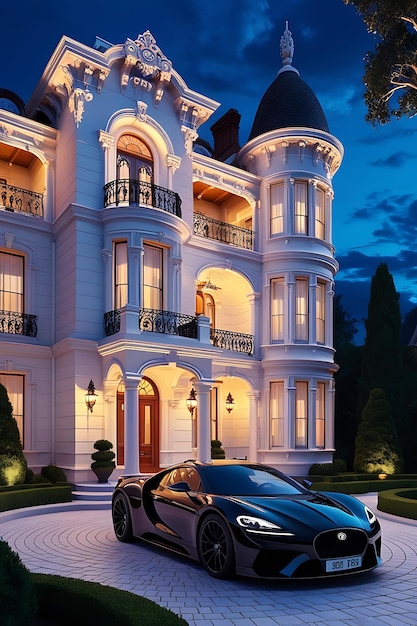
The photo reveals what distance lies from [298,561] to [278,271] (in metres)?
16.3

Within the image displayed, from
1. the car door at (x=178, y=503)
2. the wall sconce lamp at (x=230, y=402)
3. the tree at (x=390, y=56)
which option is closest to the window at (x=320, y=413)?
the wall sconce lamp at (x=230, y=402)

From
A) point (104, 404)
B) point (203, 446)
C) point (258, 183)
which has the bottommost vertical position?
point (203, 446)

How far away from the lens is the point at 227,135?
86.4 ft

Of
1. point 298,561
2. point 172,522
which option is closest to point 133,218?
point 172,522

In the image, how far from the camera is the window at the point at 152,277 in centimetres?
1847

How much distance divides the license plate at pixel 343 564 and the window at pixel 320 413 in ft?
50.3

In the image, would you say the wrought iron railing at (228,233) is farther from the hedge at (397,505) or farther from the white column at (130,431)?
the hedge at (397,505)

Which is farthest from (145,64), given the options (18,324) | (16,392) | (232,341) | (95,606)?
(95,606)

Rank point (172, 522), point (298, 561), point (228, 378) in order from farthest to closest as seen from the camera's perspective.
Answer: point (228, 378), point (172, 522), point (298, 561)

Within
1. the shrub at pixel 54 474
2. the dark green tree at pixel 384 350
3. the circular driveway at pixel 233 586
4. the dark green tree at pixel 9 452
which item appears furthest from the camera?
the dark green tree at pixel 384 350

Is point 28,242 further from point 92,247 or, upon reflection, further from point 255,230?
point 255,230

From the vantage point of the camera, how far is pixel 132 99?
63.3 feet

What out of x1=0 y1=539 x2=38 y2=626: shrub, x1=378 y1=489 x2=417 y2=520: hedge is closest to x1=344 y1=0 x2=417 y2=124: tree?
x1=378 y1=489 x2=417 y2=520: hedge

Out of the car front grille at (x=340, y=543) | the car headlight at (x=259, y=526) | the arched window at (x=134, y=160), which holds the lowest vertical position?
the car front grille at (x=340, y=543)
